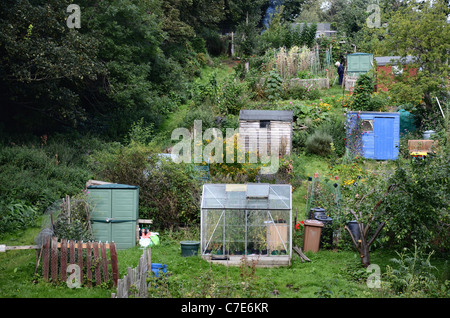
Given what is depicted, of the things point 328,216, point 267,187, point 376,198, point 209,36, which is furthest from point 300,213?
point 209,36

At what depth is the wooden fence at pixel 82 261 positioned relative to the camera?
10328 millimetres

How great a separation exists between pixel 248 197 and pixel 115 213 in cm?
385

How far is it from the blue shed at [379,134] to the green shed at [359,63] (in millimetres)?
8712

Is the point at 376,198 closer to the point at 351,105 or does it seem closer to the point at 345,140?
the point at 345,140

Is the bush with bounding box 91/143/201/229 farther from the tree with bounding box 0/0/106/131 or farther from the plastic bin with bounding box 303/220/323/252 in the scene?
the tree with bounding box 0/0/106/131

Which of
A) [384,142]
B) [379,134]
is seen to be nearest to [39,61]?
[379,134]

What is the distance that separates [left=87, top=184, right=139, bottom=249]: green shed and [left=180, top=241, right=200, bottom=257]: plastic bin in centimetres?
186

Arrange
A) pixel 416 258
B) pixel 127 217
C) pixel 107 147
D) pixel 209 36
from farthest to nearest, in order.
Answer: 1. pixel 209 36
2. pixel 107 147
3. pixel 127 217
4. pixel 416 258

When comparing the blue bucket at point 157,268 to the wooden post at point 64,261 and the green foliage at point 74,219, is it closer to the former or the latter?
the wooden post at point 64,261

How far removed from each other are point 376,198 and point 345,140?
9.96 metres

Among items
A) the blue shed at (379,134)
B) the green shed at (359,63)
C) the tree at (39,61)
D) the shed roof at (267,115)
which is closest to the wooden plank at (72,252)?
the tree at (39,61)

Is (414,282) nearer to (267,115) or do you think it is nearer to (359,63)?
(267,115)

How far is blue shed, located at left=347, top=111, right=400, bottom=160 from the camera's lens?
68.7ft
